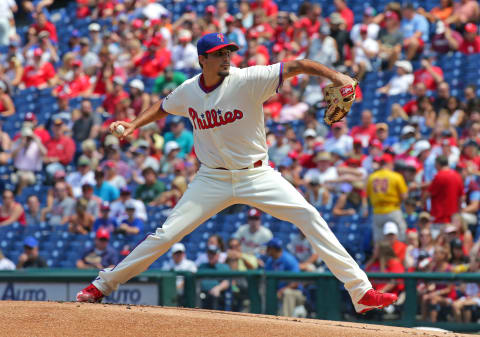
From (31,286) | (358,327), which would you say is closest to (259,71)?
(358,327)

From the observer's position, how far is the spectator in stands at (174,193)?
39.4 ft

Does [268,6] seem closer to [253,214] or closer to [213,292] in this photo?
[253,214]

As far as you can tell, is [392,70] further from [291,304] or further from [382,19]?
[291,304]

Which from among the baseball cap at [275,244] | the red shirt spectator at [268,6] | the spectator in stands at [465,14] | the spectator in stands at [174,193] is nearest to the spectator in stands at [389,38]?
the spectator in stands at [465,14]

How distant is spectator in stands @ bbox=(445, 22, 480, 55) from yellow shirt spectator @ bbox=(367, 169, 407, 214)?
131 inches

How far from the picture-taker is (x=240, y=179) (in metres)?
5.82

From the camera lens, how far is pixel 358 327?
5746 millimetres

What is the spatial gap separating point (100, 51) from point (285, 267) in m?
7.82

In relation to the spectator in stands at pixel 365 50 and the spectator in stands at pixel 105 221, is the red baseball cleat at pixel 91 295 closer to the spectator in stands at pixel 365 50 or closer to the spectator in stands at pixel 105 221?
the spectator in stands at pixel 105 221

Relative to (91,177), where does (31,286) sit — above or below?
below

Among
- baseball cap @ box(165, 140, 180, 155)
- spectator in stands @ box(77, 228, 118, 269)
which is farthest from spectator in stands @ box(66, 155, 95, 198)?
spectator in stands @ box(77, 228, 118, 269)

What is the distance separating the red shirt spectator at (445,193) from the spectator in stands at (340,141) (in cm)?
189

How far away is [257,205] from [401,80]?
24.5ft

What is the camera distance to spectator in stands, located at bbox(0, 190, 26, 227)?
515 inches
